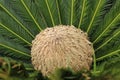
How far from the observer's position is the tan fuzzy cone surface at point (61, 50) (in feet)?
15.7

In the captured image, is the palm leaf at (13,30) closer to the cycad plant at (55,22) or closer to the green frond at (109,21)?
the cycad plant at (55,22)

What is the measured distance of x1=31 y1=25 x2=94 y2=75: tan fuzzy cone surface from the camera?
15.7 feet

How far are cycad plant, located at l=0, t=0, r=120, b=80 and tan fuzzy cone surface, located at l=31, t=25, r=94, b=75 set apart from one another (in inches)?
9.6

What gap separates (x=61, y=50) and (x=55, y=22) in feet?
3.22

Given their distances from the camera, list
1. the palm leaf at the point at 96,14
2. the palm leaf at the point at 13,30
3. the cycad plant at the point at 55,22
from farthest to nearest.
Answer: the palm leaf at the point at 13,30
the palm leaf at the point at 96,14
the cycad plant at the point at 55,22

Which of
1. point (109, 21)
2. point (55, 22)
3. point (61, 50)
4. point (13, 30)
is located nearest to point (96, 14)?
point (109, 21)

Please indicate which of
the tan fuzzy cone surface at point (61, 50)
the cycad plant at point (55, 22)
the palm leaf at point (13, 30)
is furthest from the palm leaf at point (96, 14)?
the palm leaf at point (13, 30)

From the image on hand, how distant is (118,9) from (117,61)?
0.88 metres

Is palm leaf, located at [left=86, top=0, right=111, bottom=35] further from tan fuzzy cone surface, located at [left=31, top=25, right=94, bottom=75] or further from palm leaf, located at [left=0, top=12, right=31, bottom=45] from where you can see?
palm leaf, located at [left=0, top=12, right=31, bottom=45]

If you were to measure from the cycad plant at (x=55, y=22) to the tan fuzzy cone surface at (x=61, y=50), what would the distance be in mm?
245

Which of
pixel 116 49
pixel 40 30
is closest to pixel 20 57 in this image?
pixel 40 30

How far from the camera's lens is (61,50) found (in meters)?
4.79

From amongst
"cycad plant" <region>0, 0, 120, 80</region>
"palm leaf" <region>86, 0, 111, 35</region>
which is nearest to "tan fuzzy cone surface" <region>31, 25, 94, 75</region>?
"cycad plant" <region>0, 0, 120, 80</region>

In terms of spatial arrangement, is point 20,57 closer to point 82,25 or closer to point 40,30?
point 40,30
